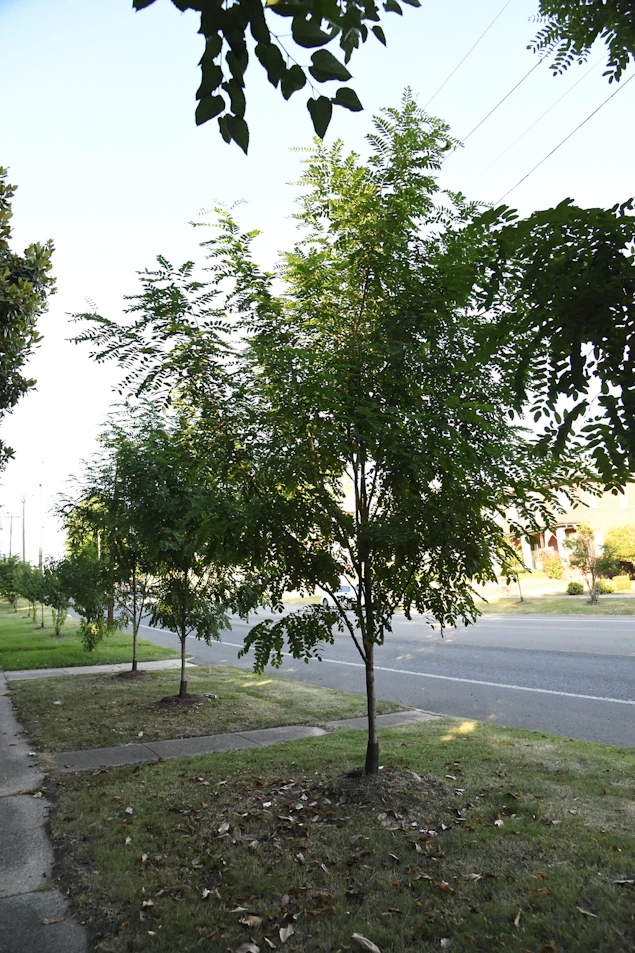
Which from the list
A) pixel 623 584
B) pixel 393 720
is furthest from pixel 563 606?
pixel 393 720

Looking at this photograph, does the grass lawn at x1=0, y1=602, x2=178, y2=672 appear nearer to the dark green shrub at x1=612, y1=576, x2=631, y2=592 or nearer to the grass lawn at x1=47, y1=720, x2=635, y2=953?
the grass lawn at x1=47, y1=720, x2=635, y2=953

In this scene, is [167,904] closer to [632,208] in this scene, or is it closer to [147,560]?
[632,208]

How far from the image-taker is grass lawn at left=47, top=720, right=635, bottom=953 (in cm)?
335

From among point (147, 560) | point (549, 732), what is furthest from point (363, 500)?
point (147, 560)

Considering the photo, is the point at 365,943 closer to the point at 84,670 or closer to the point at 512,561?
the point at 512,561

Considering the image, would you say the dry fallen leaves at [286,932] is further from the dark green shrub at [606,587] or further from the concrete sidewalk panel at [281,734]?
the dark green shrub at [606,587]

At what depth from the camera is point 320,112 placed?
6.79 ft

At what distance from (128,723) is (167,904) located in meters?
5.48

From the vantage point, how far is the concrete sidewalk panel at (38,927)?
11.2 feet

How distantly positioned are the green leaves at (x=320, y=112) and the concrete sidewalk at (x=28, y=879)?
3793 millimetres

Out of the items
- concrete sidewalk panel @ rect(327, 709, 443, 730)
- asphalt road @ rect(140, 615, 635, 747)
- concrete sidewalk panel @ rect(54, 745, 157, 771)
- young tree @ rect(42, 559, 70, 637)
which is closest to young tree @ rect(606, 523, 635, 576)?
asphalt road @ rect(140, 615, 635, 747)

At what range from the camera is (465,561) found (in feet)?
15.5

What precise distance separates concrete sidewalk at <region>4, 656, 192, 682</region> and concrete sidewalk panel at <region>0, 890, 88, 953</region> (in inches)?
405

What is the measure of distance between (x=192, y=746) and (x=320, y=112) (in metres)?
6.99
